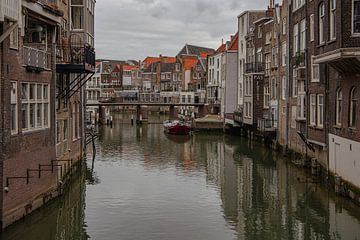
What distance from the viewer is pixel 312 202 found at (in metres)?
24.4

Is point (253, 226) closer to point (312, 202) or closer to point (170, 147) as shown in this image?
point (312, 202)

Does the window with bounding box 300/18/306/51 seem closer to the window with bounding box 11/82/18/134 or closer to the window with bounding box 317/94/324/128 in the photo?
the window with bounding box 317/94/324/128

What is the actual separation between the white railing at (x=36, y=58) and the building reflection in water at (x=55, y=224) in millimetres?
5479

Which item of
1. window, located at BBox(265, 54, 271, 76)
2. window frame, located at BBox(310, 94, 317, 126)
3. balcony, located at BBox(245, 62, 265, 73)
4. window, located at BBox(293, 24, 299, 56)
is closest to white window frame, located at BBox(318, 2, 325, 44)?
window frame, located at BBox(310, 94, 317, 126)

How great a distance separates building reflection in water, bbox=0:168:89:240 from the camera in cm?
1809

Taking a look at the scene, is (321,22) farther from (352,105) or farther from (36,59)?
(36,59)

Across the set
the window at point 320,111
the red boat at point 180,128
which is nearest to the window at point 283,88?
the window at point 320,111

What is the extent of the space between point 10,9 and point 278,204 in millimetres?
14135

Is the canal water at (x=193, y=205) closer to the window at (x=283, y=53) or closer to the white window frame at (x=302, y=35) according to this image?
the white window frame at (x=302, y=35)

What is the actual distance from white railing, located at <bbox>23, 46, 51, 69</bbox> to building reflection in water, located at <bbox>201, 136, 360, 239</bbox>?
30.6ft

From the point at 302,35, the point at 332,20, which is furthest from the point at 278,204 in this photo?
the point at 302,35

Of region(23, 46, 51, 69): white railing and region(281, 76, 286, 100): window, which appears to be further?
region(281, 76, 286, 100): window

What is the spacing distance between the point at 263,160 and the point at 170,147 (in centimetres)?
1291

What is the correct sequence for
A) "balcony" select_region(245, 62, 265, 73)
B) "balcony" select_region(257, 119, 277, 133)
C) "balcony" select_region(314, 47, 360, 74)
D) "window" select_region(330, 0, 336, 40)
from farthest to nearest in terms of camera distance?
"balcony" select_region(245, 62, 265, 73) → "balcony" select_region(257, 119, 277, 133) → "window" select_region(330, 0, 336, 40) → "balcony" select_region(314, 47, 360, 74)
